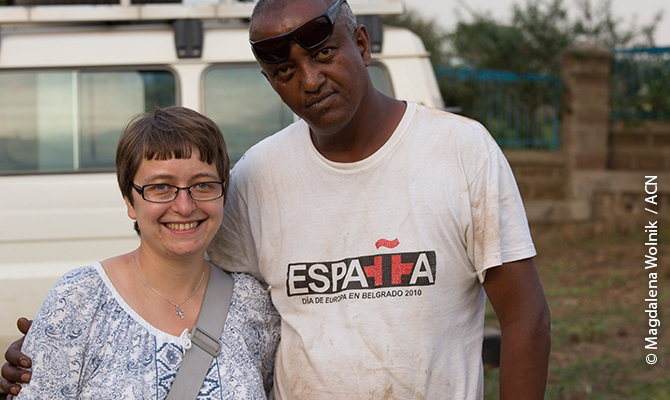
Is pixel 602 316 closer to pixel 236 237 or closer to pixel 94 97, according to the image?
pixel 94 97

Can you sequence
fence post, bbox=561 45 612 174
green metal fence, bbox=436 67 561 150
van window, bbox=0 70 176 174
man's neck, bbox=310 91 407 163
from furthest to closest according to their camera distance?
green metal fence, bbox=436 67 561 150, fence post, bbox=561 45 612 174, van window, bbox=0 70 176 174, man's neck, bbox=310 91 407 163

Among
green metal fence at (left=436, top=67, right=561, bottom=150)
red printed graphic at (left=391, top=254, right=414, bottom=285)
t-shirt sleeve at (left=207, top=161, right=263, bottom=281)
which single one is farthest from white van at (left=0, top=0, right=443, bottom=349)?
green metal fence at (left=436, top=67, right=561, bottom=150)

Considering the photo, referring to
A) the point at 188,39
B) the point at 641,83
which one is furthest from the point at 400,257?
the point at 641,83

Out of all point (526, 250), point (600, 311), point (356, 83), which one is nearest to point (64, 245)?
point (356, 83)

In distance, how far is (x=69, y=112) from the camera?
3.89 metres

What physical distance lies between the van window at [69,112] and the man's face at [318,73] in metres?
2.28

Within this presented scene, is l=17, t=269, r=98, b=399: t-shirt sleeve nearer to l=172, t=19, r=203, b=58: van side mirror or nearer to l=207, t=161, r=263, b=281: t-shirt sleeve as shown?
Answer: l=207, t=161, r=263, b=281: t-shirt sleeve

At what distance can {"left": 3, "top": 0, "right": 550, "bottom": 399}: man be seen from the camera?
1734 mm

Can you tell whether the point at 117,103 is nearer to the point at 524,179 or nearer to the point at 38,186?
the point at 38,186

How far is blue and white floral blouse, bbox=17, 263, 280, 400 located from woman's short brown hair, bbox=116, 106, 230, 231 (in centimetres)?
32

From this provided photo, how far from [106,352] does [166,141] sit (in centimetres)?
61

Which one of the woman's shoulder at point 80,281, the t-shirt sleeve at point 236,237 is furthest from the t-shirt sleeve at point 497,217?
the woman's shoulder at point 80,281

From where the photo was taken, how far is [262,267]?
1986 millimetres

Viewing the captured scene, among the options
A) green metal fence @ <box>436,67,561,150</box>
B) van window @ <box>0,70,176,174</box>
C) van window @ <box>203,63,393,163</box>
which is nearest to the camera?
van window @ <box>0,70,176,174</box>
